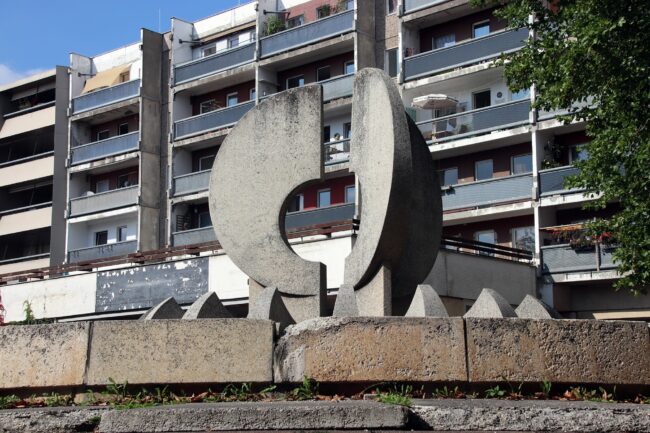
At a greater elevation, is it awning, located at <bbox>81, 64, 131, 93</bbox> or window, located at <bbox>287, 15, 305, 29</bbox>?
window, located at <bbox>287, 15, 305, 29</bbox>

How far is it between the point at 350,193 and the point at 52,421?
30.9 meters

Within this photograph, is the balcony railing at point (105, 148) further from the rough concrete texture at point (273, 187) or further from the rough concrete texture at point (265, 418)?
the rough concrete texture at point (265, 418)

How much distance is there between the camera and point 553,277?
34.2 meters

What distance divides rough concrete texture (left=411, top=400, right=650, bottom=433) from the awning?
42973 mm

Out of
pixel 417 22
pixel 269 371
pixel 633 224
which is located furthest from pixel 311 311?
pixel 417 22

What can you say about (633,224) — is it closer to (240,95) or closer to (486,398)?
(486,398)

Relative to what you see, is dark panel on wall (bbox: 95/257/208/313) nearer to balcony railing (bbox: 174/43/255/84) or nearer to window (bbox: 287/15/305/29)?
balcony railing (bbox: 174/43/255/84)

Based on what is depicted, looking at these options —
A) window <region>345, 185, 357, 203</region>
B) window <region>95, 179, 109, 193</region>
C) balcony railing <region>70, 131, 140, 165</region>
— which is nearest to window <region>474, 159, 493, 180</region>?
window <region>345, 185, 357, 203</region>

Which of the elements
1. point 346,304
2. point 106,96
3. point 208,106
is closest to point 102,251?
point 106,96

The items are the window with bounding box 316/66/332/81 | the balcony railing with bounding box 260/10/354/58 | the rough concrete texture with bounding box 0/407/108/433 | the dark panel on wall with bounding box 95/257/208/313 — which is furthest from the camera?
the window with bounding box 316/66/332/81

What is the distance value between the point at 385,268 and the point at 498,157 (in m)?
24.0

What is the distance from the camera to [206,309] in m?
13.1

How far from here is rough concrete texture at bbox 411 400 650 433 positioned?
366 inches

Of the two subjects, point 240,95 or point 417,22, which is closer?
point 417,22
